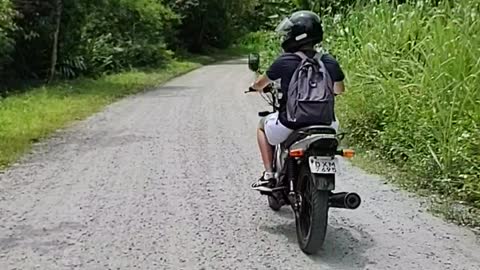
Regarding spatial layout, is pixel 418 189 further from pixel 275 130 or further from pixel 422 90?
pixel 275 130

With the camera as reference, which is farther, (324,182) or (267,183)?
(267,183)

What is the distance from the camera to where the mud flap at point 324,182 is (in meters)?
5.27

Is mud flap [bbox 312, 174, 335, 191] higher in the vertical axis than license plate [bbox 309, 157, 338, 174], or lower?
lower

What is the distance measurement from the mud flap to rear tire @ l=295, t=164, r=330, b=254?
4 cm

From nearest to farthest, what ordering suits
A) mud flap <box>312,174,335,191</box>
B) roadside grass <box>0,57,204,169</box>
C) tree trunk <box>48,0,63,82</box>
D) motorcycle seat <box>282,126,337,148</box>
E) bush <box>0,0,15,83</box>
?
mud flap <box>312,174,335,191</box>
motorcycle seat <box>282,126,337,148</box>
roadside grass <box>0,57,204,169</box>
bush <box>0,0,15,83</box>
tree trunk <box>48,0,63,82</box>

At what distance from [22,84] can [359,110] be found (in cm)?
1260

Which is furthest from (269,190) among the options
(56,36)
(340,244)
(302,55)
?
(56,36)

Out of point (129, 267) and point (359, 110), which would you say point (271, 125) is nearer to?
point (129, 267)

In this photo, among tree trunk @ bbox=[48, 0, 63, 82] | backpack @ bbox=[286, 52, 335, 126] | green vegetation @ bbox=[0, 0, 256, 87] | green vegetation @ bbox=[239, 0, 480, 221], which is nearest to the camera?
backpack @ bbox=[286, 52, 335, 126]

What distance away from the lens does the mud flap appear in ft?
17.3

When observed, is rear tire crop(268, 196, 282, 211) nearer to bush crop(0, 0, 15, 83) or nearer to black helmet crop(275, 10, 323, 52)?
black helmet crop(275, 10, 323, 52)

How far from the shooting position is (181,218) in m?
6.46

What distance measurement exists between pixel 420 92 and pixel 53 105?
9.17m

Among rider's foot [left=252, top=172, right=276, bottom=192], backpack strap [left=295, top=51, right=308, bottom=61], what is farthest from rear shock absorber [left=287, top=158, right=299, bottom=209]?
backpack strap [left=295, top=51, right=308, bottom=61]
